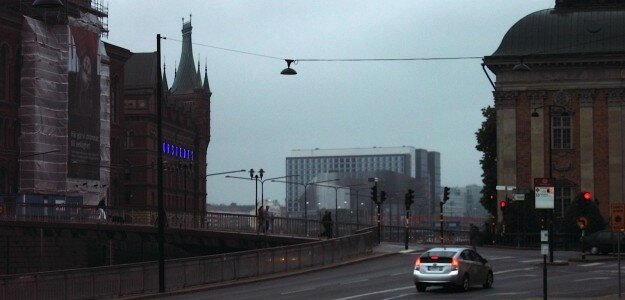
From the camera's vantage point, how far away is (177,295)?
40.6m

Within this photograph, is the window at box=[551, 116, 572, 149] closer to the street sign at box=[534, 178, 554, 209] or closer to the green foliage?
the green foliage

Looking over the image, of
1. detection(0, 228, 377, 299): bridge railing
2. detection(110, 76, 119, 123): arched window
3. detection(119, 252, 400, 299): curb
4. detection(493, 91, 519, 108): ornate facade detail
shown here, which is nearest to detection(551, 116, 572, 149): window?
detection(493, 91, 519, 108): ornate facade detail

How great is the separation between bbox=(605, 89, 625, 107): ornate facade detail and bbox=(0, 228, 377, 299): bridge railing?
29084 mm

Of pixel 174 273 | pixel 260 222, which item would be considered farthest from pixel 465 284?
pixel 260 222

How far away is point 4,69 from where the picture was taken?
90.4m

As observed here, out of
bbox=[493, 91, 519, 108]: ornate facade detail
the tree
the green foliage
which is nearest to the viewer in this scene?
the green foliage

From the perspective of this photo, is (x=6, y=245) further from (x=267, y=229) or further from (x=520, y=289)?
(x=520, y=289)

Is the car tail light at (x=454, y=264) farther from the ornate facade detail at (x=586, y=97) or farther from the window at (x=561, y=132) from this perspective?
the ornate facade detail at (x=586, y=97)

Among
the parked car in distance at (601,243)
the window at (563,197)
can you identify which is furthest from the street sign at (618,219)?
the window at (563,197)

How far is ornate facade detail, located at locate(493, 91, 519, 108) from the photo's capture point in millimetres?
81812

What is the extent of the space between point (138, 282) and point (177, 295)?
1435 millimetres

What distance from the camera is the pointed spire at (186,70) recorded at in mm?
184250

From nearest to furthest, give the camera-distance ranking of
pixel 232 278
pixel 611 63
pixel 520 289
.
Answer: pixel 520 289 < pixel 232 278 < pixel 611 63

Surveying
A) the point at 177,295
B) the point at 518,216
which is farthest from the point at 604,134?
the point at 177,295
